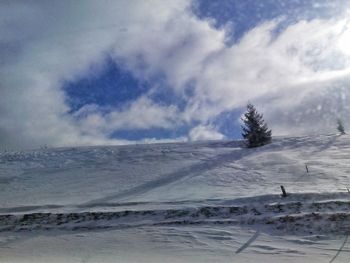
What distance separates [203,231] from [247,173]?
15644mm

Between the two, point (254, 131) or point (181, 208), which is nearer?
point (181, 208)

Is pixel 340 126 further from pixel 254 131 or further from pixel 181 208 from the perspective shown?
pixel 181 208

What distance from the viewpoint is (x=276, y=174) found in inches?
1347

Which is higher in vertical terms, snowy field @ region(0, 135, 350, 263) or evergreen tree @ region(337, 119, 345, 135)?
evergreen tree @ region(337, 119, 345, 135)

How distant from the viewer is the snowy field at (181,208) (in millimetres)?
17406

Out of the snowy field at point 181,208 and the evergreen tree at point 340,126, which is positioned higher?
the evergreen tree at point 340,126

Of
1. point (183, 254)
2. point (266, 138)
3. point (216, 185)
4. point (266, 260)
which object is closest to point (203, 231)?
point (183, 254)

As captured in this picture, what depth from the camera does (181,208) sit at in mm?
24562

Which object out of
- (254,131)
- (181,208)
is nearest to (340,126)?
(254,131)

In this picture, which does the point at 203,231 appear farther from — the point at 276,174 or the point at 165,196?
the point at 276,174

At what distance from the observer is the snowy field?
17.4 meters

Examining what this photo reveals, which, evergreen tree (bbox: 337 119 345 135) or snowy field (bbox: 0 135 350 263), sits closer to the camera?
snowy field (bbox: 0 135 350 263)

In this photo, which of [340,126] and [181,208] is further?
[340,126]

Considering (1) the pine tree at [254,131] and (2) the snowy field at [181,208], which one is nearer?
(2) the snowy field at [181,208]
